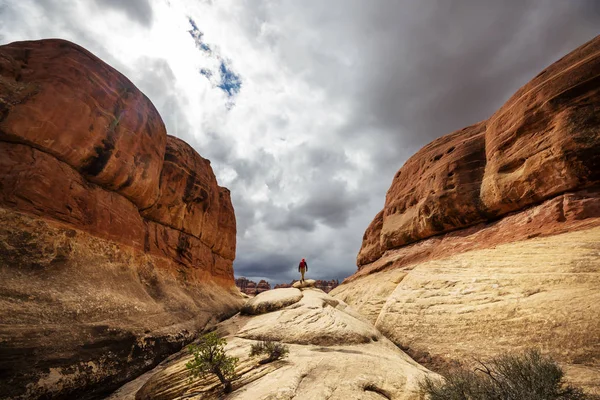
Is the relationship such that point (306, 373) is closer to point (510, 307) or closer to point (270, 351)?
point (270, 351)

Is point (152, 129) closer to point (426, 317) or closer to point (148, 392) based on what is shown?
point (148, 392)

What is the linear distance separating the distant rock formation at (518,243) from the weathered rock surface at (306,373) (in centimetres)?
438

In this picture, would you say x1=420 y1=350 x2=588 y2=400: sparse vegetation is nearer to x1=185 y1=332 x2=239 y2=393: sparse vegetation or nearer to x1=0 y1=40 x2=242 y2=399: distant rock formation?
x1=185 y1=332 x2=239 y2=393: sparse vegetation

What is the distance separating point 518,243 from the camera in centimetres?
1331

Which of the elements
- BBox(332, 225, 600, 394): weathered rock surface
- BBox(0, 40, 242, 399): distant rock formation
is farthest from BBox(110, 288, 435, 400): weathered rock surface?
BBox(332, 225, 600, 394): weathered rock surface

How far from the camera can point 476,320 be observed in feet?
35.6

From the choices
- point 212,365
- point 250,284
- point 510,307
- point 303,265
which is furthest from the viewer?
point 250,284

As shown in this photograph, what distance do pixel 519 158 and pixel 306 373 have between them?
1795 cm

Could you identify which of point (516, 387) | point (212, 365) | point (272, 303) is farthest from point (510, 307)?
point (212, 365)

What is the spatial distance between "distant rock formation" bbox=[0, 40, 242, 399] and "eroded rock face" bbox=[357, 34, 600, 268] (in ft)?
66.5

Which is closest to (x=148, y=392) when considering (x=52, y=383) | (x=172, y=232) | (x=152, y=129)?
(x=52, y=383)

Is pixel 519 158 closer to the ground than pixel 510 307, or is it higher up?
higher up

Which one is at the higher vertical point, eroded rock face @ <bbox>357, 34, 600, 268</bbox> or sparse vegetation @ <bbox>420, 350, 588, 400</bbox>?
eroded rock face @ <bbox>357, 34, 600, 268</bbox>

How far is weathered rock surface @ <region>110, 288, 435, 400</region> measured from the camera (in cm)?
599
